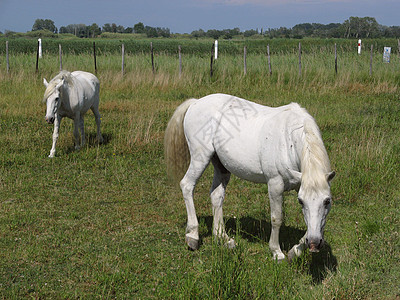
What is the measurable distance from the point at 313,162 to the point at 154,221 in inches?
111

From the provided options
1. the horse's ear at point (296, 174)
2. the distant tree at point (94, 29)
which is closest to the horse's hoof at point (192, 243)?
the horse's ear at point (296, 174)

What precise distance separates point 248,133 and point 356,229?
196cm

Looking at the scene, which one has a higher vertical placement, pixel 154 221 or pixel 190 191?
pixel 190 191

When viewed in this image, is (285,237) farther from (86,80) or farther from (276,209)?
(86,80)

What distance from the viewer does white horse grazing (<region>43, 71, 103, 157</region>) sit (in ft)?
28.1

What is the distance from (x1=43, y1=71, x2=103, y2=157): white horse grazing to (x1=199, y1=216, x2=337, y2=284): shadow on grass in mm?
4391

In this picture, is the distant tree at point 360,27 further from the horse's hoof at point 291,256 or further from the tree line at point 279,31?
the horse's hoof at point 291,256

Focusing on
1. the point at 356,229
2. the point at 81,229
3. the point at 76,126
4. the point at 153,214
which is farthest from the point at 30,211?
the point at 356,229

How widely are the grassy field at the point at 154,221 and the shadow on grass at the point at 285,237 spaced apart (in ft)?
0.06

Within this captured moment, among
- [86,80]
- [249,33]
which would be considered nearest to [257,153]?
[86,80]

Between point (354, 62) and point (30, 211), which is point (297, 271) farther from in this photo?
point (354, 62)

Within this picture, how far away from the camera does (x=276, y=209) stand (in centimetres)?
450

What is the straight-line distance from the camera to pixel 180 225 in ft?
18.8

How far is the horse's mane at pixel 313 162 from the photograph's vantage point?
368 centimetres
